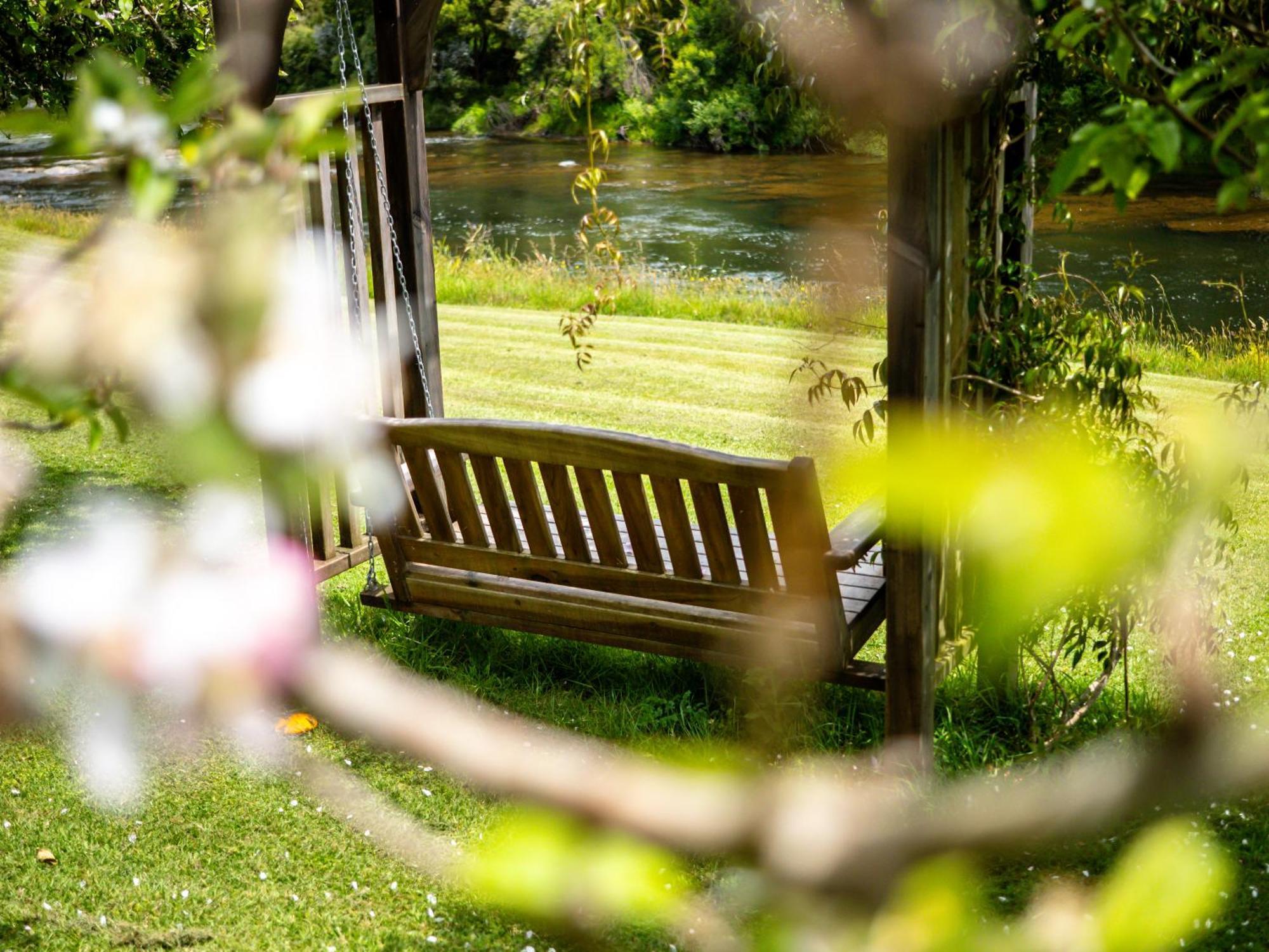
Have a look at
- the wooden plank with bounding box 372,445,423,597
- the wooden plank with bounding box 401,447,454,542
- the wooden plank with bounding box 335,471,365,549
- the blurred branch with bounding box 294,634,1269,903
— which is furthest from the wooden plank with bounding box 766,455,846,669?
the blurred branch with bounding box 294,634,1269,903

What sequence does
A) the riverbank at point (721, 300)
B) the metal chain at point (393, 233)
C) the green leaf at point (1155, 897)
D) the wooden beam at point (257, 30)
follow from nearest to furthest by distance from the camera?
the green leaf at point (1155, 897)
the wooden beam at point (257, 30)
the metal chain at point (393, 233)
the riverbank at point (721, 300)

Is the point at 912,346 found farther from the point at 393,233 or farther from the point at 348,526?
the point at 348,526

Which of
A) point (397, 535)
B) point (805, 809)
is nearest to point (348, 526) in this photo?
point (397, 535)

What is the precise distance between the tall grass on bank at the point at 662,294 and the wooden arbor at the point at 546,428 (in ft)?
20.8

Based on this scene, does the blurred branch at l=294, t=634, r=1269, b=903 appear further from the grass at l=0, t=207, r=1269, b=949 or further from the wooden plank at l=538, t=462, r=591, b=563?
the wooden plank at l=538, t=462, r=591, b=563

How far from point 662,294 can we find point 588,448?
9392 millimetres

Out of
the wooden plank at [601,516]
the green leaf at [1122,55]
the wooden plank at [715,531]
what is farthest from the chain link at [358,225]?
the green leaf at [1122,55]

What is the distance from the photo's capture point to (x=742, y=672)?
4250 millimetres

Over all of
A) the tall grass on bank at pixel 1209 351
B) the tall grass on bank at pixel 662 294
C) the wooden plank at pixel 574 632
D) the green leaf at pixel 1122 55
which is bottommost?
the tall grass on bank at pixel 1209 351

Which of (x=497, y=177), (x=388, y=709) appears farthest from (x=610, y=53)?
(x=388, y=709)

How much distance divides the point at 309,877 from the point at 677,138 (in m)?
27.4

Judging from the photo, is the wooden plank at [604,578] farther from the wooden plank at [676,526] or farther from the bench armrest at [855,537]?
the bench armrest at [855,537]

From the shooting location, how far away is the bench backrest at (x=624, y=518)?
3508mm

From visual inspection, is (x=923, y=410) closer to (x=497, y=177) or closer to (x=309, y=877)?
(x=309, y=877)
